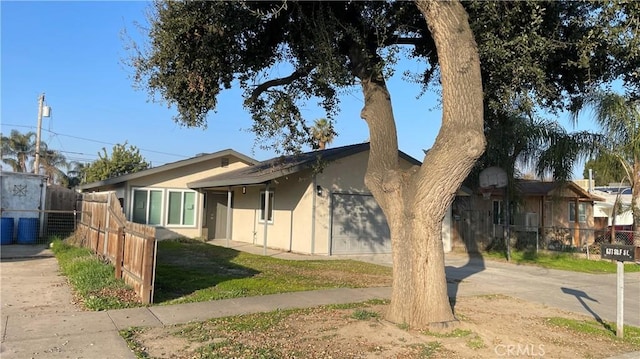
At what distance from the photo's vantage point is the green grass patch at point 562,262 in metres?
16.1

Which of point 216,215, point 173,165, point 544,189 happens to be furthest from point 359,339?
point 544,189

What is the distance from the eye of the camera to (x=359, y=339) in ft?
20.6

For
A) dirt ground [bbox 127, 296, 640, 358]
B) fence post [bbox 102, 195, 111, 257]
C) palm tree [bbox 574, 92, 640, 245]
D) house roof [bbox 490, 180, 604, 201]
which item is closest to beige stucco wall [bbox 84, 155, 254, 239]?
fence post [bbox 102, 195, 111, 257]

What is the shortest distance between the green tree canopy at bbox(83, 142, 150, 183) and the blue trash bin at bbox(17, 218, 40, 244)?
26645mm

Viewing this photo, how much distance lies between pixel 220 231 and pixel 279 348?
59.2 feet

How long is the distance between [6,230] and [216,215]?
28.2ft

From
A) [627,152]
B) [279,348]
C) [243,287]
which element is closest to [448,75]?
[279,348]

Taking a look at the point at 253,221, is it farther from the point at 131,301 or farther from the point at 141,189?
the point at 131,301

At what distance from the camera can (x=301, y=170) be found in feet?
55.7

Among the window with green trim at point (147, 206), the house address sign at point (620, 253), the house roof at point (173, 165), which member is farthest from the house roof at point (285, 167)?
the house address sign at point (620, 253)

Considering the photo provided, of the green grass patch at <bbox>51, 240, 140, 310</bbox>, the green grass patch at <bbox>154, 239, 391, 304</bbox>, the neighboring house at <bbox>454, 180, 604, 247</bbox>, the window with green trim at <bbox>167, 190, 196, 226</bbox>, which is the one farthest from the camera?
the neighboring house at <bbox>454, 180, 604, 247</bbox>

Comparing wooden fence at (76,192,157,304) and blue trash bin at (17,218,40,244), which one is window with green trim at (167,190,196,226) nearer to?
blue trash bin at (17,218,40,244)

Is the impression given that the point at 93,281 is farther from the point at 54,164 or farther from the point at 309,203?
the point at 54,164

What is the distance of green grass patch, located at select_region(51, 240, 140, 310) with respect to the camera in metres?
7.96
